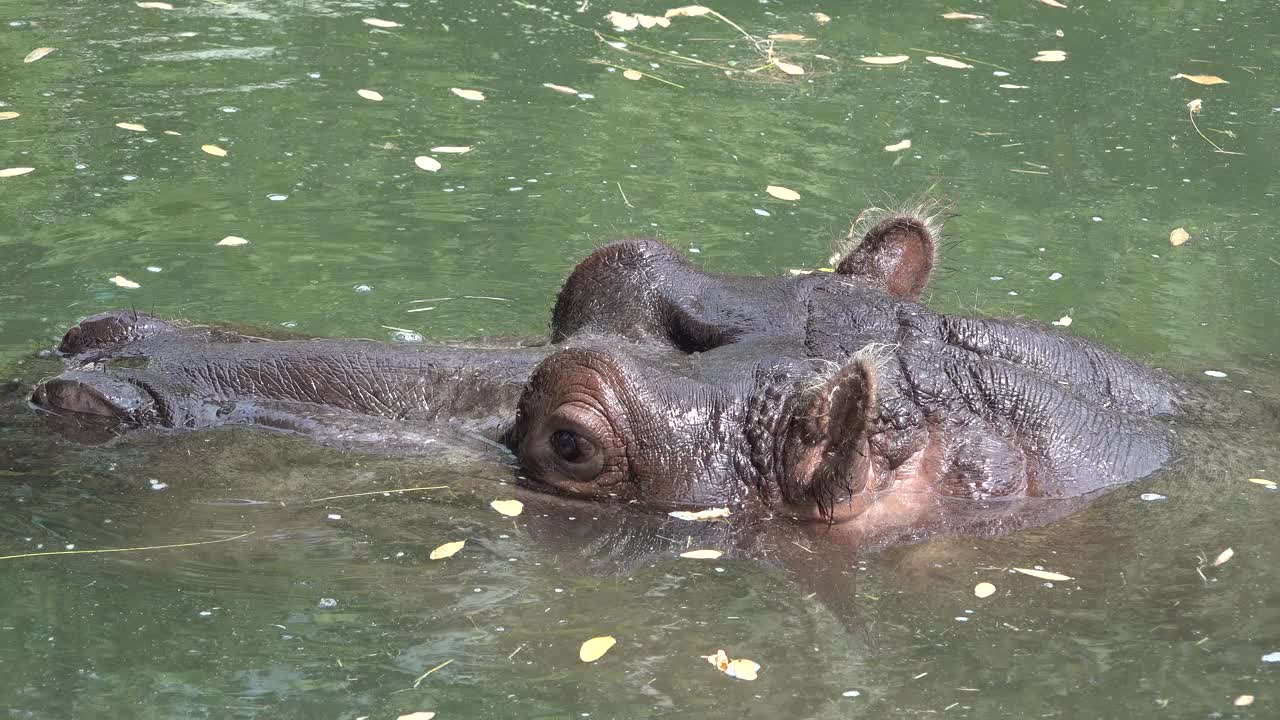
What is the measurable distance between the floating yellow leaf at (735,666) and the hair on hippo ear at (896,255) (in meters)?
1.98

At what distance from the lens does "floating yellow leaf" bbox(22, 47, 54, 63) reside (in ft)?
42.1

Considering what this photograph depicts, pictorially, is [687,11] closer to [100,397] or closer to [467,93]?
[467,93]

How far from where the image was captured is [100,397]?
5770mm

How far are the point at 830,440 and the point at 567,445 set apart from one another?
36.4 inches

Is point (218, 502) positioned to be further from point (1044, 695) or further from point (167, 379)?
point (1044, 695)

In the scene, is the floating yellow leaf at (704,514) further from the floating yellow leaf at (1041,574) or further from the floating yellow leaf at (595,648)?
the floating yellow leaf at (1041,574)

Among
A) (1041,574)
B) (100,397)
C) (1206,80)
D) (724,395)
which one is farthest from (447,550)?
(1206,80)

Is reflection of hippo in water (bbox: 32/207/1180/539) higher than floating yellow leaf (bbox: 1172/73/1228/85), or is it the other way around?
reflection of hippo in water (bbox: 32/207/1180/539)

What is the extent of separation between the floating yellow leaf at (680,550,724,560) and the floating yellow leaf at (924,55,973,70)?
9192 millimetres

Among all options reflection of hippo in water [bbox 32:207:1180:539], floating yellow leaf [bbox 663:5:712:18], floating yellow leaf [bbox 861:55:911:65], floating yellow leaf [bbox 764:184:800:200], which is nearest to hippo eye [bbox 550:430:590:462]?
reflection of hippo in water [bbox 32:207:1180:539]

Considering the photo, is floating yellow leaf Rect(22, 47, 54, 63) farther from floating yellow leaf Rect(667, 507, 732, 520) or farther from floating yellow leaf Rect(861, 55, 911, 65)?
floating yellow leaf Rect(667, 507, 732, 520)

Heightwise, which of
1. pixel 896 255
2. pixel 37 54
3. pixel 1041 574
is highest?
pixel 896 255

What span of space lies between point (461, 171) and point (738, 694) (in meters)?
6.89

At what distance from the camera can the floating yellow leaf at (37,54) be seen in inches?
505
